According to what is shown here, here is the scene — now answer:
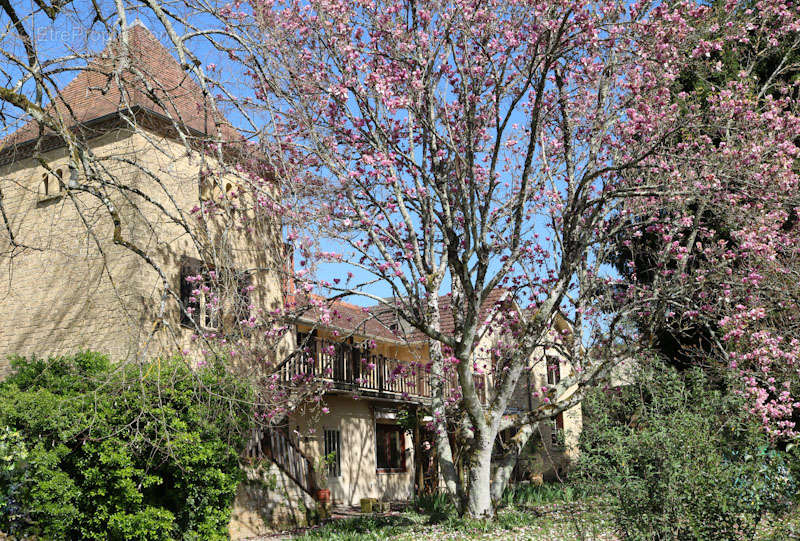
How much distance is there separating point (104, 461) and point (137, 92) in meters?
7.35

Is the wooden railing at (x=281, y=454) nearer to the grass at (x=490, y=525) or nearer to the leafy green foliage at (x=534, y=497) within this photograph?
the grass at (x=490, y=525)

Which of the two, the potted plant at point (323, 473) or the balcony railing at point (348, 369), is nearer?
the potted plant at point (323, 473)

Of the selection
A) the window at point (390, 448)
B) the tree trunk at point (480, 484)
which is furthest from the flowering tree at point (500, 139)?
the window at point (390, 448)

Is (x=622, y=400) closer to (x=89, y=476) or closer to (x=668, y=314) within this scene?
(x=668, y=314)

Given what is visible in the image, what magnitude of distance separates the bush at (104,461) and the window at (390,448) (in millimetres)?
10302

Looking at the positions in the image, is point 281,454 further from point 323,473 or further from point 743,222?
point 743,222

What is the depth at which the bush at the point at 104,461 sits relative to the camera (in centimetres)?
991

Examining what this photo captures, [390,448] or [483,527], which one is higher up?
[390,448]

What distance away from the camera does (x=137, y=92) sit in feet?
45.1

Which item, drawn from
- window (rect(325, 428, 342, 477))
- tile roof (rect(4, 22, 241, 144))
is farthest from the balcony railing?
tile roof (rect(4, 22, 241, 144))

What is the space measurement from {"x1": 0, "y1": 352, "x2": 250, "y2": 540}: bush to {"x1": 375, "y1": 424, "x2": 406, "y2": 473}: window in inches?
406

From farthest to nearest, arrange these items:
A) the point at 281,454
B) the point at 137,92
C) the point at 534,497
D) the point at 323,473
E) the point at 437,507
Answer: the point at 323,473
the point at 281,454
the point at 534,497
the point at 437,507
the point at 137,92

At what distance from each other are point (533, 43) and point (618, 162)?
2.95 m

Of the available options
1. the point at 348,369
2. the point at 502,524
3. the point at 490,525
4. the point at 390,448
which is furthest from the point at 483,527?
the point at 390,448
